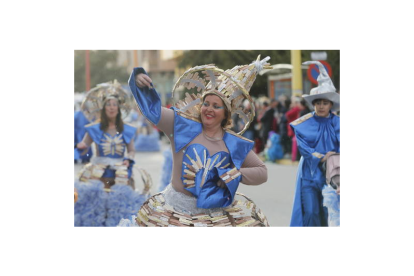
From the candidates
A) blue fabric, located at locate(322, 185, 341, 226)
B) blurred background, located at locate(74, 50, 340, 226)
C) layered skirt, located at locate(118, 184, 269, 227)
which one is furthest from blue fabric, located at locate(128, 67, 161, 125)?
blurred background, located at locate(74, 50, 340, 226)

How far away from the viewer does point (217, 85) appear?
11.8 feet

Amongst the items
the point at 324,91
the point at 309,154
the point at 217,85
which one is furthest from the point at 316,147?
the point at 217,85

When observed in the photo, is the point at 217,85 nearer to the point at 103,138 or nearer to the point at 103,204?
the point at 103,204

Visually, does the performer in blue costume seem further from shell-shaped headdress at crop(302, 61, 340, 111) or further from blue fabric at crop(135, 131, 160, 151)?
blue fabric at crop(135, 131, 160, 151)

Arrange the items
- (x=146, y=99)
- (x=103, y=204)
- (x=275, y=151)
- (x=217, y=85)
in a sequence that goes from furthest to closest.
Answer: (x=275, y=151)
(x=103, y=204)
(x=217, y=85)
(x=146, y=99)

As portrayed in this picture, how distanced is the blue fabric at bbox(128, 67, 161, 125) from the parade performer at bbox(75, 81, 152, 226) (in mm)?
2113

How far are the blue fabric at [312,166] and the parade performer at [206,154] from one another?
1.35 meters

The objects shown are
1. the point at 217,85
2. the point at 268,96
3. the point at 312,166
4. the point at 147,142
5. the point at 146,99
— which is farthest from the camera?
the point at 147,142

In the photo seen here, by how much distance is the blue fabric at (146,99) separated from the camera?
10.8ft

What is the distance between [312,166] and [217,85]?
5.63ft

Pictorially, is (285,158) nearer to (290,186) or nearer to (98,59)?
(290,186)

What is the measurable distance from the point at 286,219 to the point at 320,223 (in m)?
1.14

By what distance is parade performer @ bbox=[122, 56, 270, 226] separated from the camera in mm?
3422

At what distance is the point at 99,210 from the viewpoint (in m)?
5.18
